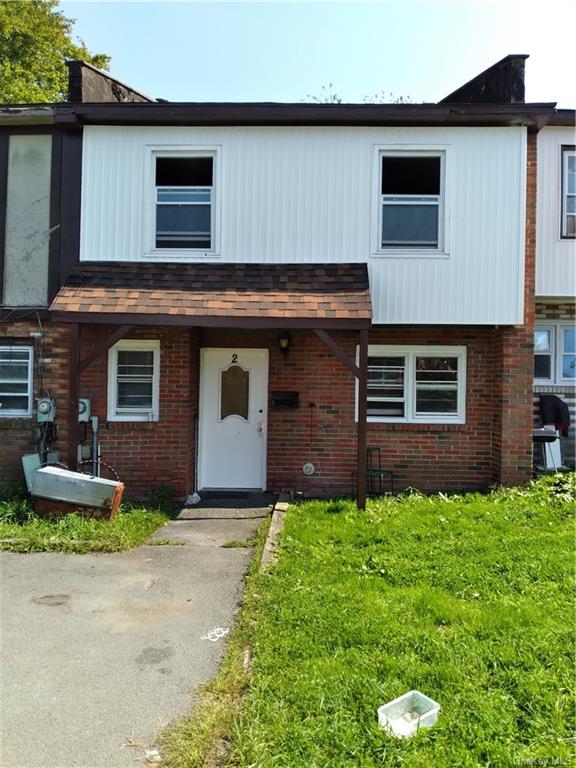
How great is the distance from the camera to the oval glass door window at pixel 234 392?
848cm

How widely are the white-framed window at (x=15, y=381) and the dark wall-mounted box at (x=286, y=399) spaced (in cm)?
373

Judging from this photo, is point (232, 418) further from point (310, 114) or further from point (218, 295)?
point (310, 114)

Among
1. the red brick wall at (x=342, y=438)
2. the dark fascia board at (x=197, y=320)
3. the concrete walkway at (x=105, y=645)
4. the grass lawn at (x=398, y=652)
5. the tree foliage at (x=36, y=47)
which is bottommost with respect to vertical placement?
the concrete walkway at (x=105, y=645)

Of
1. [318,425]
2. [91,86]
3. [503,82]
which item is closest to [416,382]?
[318,425]

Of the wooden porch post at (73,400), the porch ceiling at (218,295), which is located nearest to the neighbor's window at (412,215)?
the porch ceiling at (218,295)

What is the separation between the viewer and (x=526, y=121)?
770cm

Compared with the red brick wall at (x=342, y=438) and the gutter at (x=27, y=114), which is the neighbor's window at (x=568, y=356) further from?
the gutter at (x=27, y=114)

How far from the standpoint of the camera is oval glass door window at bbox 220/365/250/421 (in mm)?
8477

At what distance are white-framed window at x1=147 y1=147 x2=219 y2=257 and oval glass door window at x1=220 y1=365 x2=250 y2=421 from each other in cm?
194

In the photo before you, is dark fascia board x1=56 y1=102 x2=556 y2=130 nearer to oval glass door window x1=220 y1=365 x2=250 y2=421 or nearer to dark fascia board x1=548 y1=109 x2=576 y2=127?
dark fascia board x1=548 y1=109 x2=576 y2=127

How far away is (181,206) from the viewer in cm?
820

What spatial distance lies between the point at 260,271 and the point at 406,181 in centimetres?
272

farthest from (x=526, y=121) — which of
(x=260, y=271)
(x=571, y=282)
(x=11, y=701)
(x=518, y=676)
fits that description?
(x=11, y=701)

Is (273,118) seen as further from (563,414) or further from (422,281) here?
(563,414)
